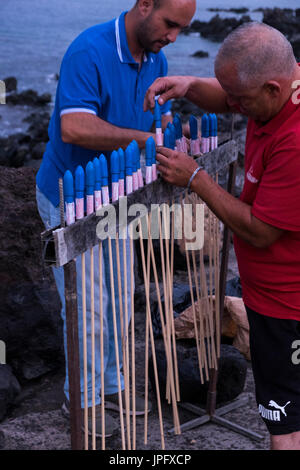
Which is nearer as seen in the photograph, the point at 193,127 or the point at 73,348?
the point at 73,348

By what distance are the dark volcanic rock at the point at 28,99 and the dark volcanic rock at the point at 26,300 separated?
1402cm

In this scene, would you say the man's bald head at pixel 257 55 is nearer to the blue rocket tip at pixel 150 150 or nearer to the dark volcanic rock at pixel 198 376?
the blue rocket tip at pixel 150 150

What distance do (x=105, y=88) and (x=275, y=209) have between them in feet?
3.47

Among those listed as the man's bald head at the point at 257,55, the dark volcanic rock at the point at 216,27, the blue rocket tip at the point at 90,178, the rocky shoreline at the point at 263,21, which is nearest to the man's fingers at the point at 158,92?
the man's bald head at the point at 257,55

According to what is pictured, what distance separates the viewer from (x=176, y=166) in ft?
8.56

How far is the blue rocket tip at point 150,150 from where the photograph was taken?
262cm

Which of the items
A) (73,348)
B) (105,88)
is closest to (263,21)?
(105,88)

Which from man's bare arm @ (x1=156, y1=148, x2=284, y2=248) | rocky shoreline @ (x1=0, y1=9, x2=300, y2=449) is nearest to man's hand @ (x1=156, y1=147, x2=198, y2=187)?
man's bare arm @ (x1=156, y1=148, x2=284, y2=248)

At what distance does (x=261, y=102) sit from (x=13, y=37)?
28.7m

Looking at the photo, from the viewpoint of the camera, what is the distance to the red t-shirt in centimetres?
234

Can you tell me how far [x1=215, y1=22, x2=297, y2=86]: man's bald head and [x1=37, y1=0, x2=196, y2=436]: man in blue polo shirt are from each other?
0.69m

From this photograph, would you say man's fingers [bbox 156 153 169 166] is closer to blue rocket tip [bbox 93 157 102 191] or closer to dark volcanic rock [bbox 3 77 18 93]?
blue rocket tip [bbox 93 157 102 191]

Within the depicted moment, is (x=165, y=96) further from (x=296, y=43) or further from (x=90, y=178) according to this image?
(x=296, y=43)

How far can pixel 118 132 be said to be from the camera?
2.91m
